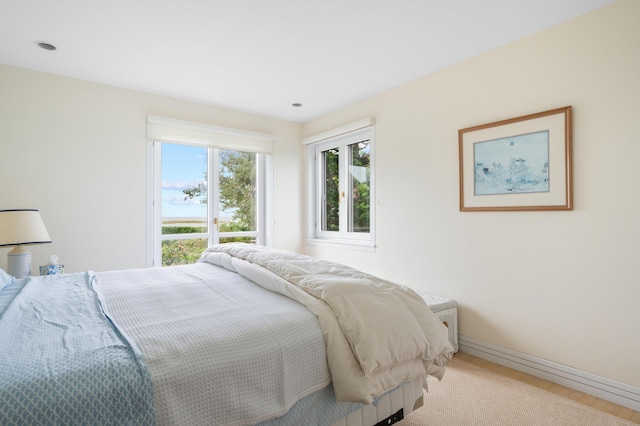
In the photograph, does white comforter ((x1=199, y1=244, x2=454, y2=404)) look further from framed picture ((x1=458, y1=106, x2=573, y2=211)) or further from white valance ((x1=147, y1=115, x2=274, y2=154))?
white valance ((x1=147, y1=115, x2=274, y2=154))

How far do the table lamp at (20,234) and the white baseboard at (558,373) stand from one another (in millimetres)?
3476

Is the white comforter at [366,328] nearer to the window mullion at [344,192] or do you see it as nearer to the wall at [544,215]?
the wall at [544,215]

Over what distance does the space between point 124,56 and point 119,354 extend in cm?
249

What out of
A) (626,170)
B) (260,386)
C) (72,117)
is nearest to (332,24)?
(626,170)

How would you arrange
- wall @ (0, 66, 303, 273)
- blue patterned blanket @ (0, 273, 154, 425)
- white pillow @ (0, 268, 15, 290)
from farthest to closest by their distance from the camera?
wall @ (0, 66, 303, 273)
white pillow @ (0, 268, 15, 290)
blue patterned blanket @ (0, 273, 154, 425)

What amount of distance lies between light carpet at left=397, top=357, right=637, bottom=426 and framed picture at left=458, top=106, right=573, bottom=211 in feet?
3.96

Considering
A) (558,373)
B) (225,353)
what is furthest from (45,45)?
(558,373)

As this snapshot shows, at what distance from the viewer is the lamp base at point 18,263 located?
8.30 ft

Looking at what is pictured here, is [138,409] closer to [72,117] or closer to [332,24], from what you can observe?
[332,24]

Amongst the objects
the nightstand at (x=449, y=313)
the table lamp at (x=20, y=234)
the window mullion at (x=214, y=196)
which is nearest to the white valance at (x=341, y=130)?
the window mullion at (x=214, y=196)

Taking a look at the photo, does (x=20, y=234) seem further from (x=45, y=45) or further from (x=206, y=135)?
(x=206, y=135)

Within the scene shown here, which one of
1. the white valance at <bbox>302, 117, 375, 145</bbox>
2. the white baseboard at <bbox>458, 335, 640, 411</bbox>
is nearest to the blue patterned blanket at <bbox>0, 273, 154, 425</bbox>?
the white baseboard at <bbox>458, 335, 640, 411</bbox>

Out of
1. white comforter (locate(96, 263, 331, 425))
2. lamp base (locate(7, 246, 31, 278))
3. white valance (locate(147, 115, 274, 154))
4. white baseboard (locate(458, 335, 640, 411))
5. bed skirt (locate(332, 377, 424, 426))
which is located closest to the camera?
white comforter (locate(96, 263, 331, 425))

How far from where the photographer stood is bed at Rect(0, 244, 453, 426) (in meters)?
0.93
